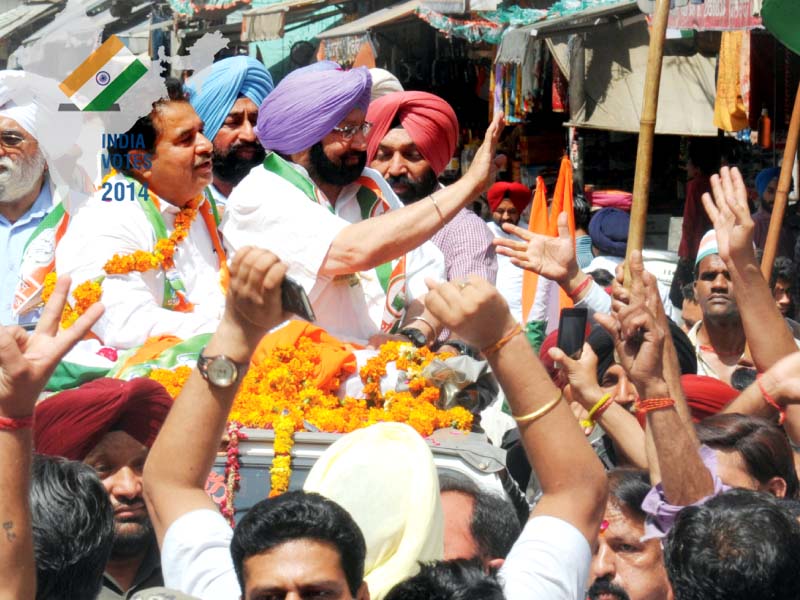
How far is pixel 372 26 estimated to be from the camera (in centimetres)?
1163

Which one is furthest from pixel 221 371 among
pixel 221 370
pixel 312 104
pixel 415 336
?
pixel 312 104

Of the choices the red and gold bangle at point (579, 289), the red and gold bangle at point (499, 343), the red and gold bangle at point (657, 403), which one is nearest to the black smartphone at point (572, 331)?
the red and gold bangle at point (579, 289)

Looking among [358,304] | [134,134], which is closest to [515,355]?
[358,304]

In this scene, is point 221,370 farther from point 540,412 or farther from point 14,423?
point 540,412

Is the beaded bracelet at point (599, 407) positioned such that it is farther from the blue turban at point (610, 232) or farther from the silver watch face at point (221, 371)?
the blue turban at point (610, 232)

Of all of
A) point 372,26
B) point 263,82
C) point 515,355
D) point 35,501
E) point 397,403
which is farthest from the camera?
point 372,26

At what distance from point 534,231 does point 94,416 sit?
363cm

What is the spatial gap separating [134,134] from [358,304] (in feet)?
3.08

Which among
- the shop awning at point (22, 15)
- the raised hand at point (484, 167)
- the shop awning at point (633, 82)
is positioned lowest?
the shop awning at point (22, 15)

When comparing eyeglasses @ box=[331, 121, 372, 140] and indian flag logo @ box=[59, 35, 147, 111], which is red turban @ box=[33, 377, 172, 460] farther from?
indian flag logo @ box=[59, 35, 147, 111]

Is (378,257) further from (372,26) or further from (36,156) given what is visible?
(372,26)

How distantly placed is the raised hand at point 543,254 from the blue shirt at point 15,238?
2079 millimetres

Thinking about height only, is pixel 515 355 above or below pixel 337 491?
above

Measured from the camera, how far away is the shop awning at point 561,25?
866cm
